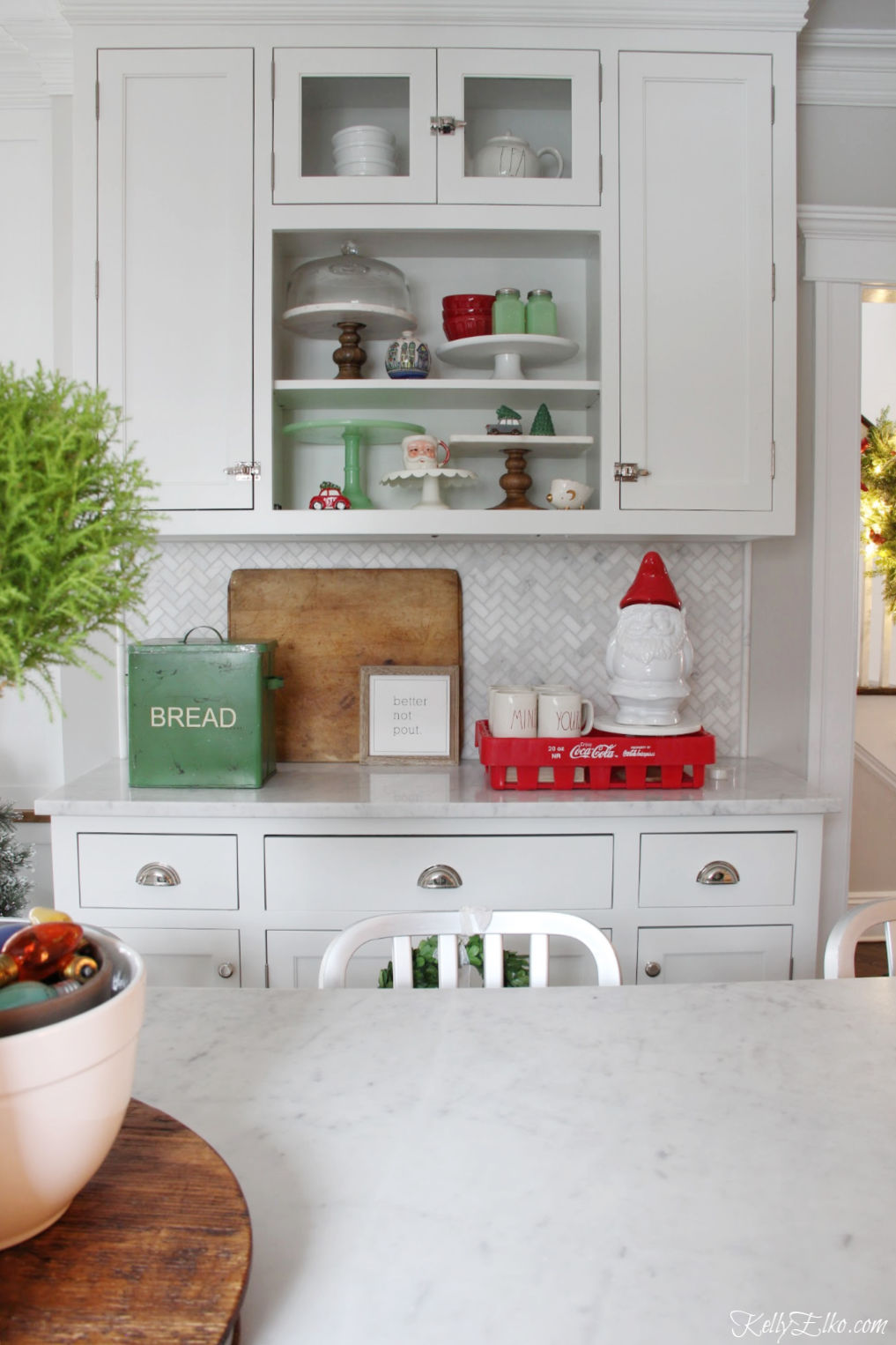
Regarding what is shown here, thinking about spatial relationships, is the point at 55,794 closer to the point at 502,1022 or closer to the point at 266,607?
the point at 266,607

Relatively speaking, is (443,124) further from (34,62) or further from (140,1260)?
(140,1260)

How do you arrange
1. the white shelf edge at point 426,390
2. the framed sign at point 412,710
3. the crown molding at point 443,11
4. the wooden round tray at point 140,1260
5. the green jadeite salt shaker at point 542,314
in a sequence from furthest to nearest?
the framed sign at point 412,710 < the green jadeite salt shaker at point 542,314 < the white shelf edge at point 426,390 < the crown molding at point 443,11 < the wooden round tray at point 140,1260

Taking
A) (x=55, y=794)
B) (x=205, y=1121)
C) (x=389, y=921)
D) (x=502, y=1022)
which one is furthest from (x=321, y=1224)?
(x=55, y=794)

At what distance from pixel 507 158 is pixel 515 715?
130cm

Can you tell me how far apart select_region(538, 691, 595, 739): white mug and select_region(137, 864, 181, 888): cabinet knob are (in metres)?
0.88

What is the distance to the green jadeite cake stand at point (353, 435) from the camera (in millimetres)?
2402

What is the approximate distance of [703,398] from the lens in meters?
2.30

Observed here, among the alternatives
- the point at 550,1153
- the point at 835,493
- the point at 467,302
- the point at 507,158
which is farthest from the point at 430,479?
the point at 550,1153

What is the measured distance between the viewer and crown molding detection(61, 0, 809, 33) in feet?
7.22

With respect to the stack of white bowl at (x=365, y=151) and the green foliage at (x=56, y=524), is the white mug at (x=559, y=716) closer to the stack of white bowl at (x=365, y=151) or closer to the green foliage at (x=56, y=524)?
the stack of white bowl at (x=365, y=151)

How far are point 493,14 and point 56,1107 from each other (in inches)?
94.8

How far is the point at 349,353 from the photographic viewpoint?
2.45 m

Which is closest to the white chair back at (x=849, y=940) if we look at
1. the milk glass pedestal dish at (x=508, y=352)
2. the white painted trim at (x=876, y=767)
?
the milk glass pedestal dish at (x=508, y=352)

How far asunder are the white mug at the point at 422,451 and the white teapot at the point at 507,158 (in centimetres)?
63
